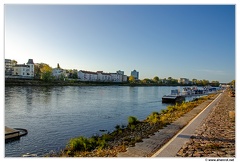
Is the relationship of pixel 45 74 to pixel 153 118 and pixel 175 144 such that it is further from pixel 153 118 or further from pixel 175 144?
pixel 175 144

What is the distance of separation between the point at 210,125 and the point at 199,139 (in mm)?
2612

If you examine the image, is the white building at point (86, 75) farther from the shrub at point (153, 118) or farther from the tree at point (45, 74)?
the shrub at point (153, 118)

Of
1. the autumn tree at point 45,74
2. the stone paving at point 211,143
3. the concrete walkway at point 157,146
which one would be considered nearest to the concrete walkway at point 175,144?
the concrete walkway at point 157,146

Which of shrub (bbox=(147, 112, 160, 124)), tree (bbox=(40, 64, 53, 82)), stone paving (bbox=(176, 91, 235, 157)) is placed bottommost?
shrub (bbox=(147, 112, 160, 124))

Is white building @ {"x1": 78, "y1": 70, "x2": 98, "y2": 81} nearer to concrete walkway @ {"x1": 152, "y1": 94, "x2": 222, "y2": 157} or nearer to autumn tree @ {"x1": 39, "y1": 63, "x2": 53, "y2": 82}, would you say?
autumn tree @ {"x1": 39, "y1": 63, "x2": 53, "y2": 82}

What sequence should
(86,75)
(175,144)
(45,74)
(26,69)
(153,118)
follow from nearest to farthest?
(175,144)
(153,118)
(45,74)
(26,69)
(86,75)

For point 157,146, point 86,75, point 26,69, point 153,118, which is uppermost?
point 26,69

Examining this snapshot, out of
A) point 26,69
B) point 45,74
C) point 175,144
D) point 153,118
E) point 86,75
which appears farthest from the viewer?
point 86,75

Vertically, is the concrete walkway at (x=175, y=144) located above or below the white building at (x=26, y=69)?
below

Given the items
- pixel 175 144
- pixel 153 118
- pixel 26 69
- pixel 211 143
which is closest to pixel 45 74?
pixel 26 69

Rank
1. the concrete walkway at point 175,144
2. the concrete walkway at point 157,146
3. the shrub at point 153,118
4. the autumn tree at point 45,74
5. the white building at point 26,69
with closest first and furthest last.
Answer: the concrete walkway at point 175,144 < the concrete walkway at point 157,146 < the shrub at point 153,118 < the white building at point 26,69 < the autumn tree at point 45,74

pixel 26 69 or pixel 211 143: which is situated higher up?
pixel 26 69

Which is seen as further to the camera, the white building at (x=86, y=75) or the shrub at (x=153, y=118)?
the white building at (x=86, y=75)

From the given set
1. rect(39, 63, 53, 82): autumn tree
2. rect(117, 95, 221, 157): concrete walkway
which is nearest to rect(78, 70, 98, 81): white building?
rect(39, 63, 53, 82): autumn tree
